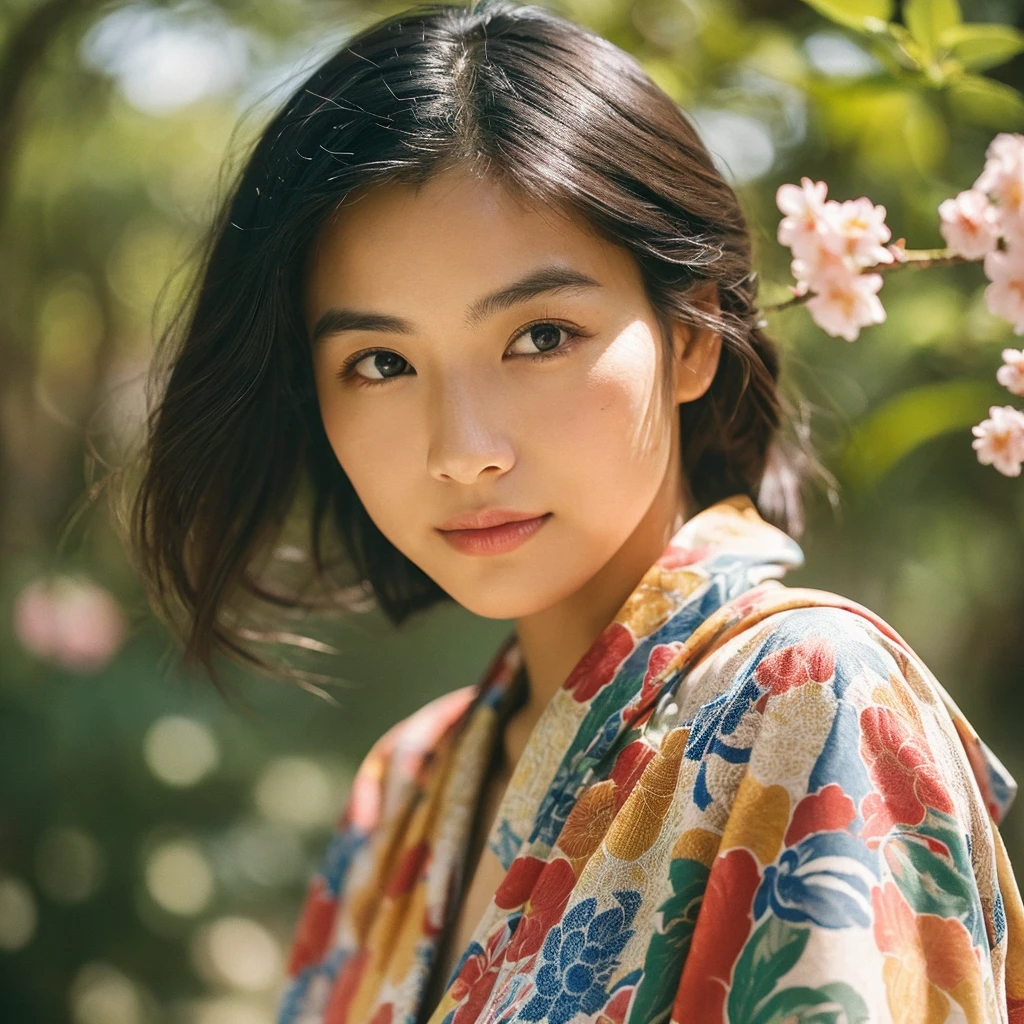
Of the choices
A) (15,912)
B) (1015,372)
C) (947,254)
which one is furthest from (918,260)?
(15,912)

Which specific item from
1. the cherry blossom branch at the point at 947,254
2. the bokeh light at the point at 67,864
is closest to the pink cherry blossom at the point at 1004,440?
the cherry blossom branch at the point at 947,254

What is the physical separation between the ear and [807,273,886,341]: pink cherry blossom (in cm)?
11

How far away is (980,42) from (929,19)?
49 millimetres

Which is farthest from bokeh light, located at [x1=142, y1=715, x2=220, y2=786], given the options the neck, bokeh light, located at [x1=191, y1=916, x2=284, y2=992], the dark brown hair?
the neck

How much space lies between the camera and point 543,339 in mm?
958

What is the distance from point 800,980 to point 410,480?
50 cm

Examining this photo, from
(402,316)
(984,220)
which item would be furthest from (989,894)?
(402,316)

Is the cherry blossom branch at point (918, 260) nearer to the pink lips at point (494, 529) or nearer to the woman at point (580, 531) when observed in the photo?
the woman at point (580, 531)

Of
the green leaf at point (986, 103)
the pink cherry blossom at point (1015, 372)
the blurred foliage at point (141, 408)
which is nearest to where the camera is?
the pink cherry blossom at point (1015, 372)

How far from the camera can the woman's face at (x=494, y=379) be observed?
933 mm

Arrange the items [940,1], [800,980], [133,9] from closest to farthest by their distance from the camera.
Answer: [800,980] → [940,1] → [133,9]

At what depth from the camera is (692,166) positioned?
103 centimetres

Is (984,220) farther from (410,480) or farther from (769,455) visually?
(410,480)

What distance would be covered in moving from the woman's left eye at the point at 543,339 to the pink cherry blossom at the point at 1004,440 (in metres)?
0.32
